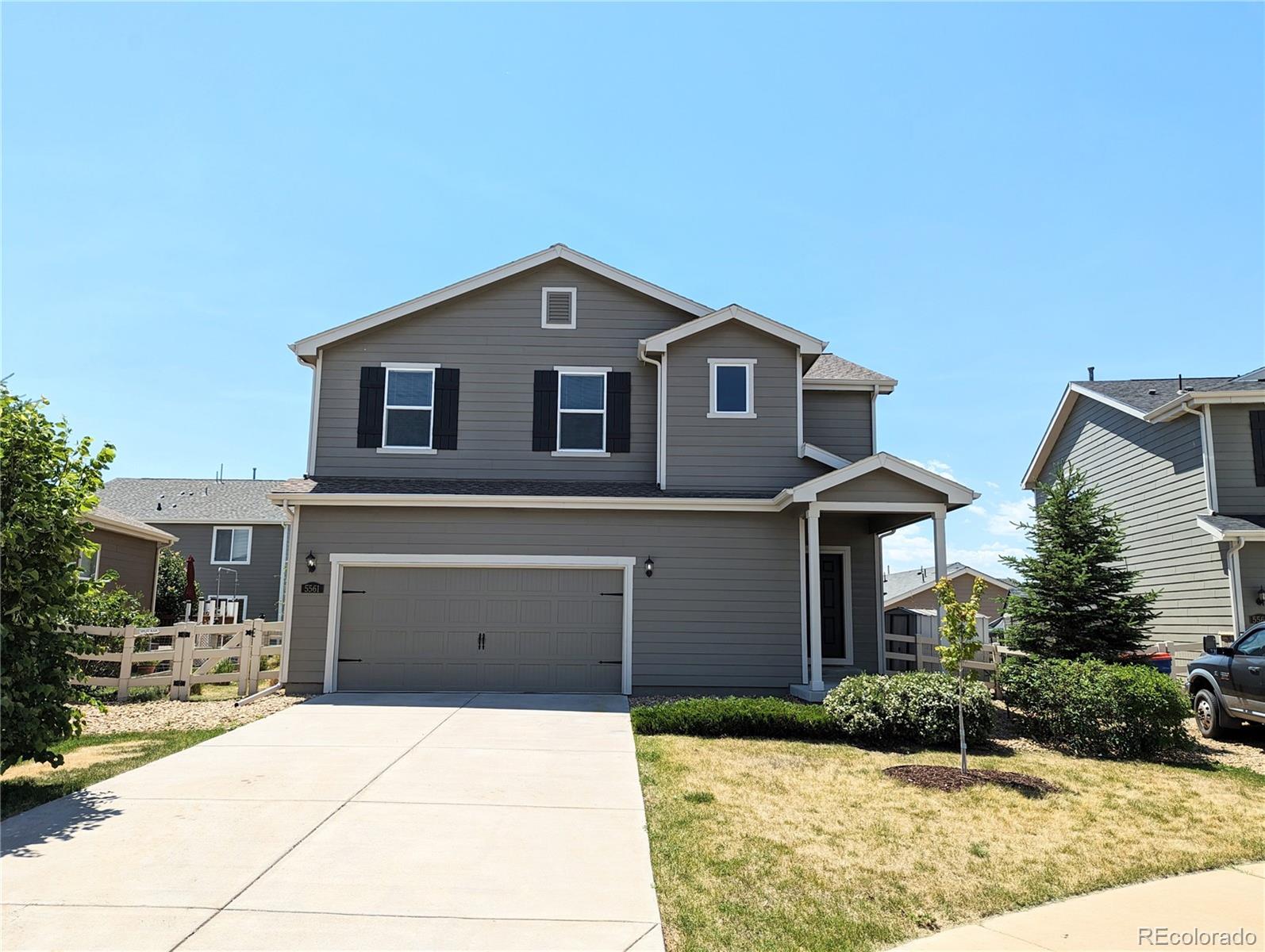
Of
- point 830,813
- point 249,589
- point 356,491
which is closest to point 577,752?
point 830,813

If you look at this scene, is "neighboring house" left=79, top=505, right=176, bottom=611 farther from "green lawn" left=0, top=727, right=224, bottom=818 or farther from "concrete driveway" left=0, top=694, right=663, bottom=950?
"concrete driveway" left=0, top=694, right=663, bottom=950

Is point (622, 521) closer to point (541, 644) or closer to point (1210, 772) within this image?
point (541, 644)

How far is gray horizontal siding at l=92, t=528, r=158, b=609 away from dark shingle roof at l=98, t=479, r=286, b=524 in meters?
5.61

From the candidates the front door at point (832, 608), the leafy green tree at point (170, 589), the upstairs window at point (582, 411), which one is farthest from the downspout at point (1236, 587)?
the leafy green tree at point (170, 589)

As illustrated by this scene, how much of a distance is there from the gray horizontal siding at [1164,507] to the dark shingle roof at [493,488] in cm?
846

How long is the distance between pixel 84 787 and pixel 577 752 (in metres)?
4.74

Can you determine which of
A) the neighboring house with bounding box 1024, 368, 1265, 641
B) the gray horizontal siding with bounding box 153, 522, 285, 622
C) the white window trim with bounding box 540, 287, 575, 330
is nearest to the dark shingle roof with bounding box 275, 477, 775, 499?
the white window trim with bounding box 540, 287, 575, 330

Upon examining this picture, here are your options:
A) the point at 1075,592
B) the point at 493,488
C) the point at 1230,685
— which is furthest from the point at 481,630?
the point at 1230,685

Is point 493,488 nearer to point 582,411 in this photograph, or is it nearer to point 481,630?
point 582,411

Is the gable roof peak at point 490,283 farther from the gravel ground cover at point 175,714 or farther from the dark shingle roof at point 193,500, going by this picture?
the dark shingle roof at point 193,500

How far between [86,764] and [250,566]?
21905 millimetres

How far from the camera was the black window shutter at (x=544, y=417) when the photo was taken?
1495cm

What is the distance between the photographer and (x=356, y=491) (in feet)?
45.0

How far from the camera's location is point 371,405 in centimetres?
1495
